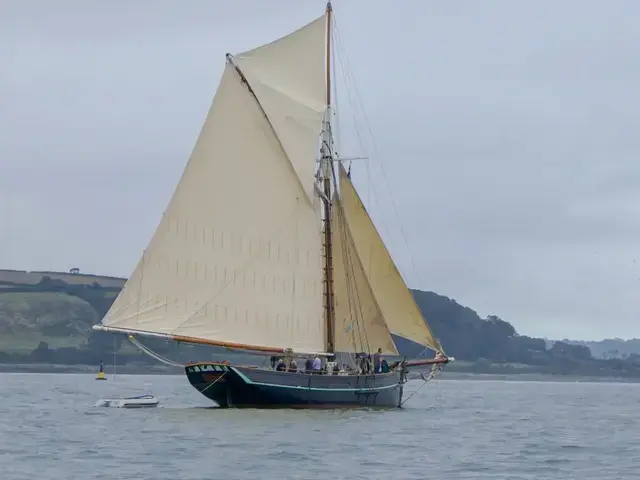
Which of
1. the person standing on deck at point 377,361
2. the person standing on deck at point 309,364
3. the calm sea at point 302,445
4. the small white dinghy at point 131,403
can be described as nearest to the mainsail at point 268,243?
the person standing on deck at point 377,361

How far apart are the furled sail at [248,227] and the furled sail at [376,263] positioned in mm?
2460

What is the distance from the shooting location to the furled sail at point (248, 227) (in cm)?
7306

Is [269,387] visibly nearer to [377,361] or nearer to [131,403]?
[377,361]

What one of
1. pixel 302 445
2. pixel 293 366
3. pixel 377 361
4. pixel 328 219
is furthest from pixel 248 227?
pixel 302 445

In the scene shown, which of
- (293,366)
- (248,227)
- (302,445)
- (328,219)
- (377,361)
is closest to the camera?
(302,445)

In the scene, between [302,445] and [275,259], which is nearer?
[302,445]

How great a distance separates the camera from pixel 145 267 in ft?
238

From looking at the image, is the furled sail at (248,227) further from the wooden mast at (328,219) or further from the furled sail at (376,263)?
the furled sail at (376,263)

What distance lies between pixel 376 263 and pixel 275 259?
6253 millimetres

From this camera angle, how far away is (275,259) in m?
75.7

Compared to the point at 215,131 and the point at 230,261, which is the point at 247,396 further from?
the point at 215,131

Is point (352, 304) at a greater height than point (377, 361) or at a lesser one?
greater

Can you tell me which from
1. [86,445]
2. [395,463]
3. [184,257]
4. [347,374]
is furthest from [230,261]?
[395,463]

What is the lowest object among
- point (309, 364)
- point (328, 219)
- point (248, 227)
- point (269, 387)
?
point (269, 387)
